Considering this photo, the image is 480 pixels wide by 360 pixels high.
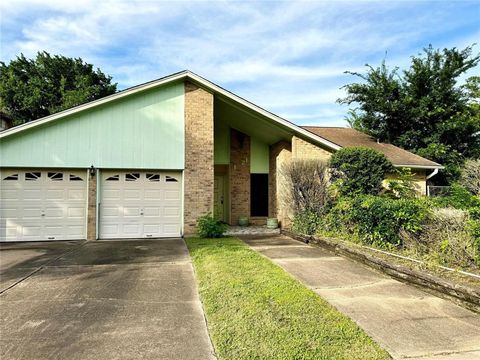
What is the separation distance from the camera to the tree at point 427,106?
18.0 metres

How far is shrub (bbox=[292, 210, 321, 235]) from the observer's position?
10.3m

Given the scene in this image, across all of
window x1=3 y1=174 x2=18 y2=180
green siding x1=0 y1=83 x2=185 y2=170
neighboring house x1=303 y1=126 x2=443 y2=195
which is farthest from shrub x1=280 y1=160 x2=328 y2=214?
window x1=3 y1=174 x2=18 y2=180

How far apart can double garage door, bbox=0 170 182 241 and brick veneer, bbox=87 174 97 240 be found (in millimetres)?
167

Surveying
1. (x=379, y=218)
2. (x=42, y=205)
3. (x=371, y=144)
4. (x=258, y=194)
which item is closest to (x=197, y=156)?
(x=258, y=194)

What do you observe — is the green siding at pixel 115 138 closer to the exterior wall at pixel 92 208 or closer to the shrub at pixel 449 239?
the exterior wall at pixel 92 208

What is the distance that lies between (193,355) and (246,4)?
8826mm

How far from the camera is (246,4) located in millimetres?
8828

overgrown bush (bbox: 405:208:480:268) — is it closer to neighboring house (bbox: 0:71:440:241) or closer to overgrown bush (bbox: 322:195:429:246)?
overgrown bush (bbox: 322:195:429:246)

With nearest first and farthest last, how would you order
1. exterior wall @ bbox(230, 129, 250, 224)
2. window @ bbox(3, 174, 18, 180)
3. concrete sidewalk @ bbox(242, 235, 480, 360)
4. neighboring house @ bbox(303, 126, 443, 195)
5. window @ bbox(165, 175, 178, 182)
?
concrete sidewalk @ bbox(242, 235, 480, 360)
window @ bbox(3, 174, 18, 180)
window @ bbox(165, 175, 178, 182)
neighboring house @ bbox(303, 126, 443, 195)
exterior wall @ bbox(230, 129, 250, 224)

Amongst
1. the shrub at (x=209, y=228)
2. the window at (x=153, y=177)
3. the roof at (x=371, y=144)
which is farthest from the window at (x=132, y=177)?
the roof at (x=371, y=144)

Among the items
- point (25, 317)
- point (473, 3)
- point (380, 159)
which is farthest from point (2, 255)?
point (473, 3)

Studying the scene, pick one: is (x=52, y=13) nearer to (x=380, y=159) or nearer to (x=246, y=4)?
(x=246, y=4)

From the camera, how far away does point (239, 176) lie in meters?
14.9

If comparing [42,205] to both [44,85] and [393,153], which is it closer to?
[393,153]
